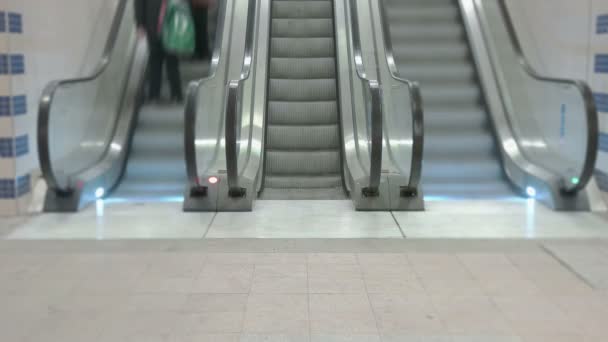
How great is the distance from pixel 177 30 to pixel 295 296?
4463 millimetres

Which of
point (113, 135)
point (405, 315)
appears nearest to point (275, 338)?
point (405, 315)

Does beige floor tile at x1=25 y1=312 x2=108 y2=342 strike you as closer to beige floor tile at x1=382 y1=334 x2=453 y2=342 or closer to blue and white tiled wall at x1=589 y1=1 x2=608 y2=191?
beige floor tile at x1=382 y1=334 x2=453 y2=342

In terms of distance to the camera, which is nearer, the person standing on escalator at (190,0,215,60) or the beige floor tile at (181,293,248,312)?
the beige floor tile at (181,293,248,312)

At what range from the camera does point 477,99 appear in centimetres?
764

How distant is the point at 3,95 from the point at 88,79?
93 centimetres

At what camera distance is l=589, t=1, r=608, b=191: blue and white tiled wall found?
589 centimetres

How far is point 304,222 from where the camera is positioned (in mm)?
5355

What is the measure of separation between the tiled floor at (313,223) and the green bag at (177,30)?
213 centimetres

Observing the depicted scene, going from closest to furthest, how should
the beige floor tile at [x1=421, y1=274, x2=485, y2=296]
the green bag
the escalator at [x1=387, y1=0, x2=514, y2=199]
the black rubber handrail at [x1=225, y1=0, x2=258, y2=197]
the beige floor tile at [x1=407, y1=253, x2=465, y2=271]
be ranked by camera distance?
the beige floor tile at [x1=421, y1=274, x2=485, y2=296], the beige floor tile at [x1=407, y1=253, x2=465, y2=271], the black rubber handrail at [x1=225, y1=0, x2=258, y2=197], the escalator at [x1=387, y1=0, x2=514, y2=199], the green bag

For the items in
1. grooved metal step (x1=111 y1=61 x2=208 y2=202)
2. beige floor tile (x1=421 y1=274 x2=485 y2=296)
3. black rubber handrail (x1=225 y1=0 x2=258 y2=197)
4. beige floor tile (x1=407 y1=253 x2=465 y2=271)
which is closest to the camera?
beige floor tile (x1=421 y1=274 x2=485 y2=296)

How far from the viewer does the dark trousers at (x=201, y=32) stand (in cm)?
786

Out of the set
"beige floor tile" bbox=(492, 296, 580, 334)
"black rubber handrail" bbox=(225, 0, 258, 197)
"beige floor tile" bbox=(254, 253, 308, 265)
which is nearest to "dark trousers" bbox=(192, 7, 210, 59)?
"black rubber handrail" bbox=(225, 0, 258, 197)

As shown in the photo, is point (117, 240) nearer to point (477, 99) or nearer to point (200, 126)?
point (200, 126)

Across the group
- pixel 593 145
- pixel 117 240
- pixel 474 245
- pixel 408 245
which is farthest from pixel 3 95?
pixel 593 145
